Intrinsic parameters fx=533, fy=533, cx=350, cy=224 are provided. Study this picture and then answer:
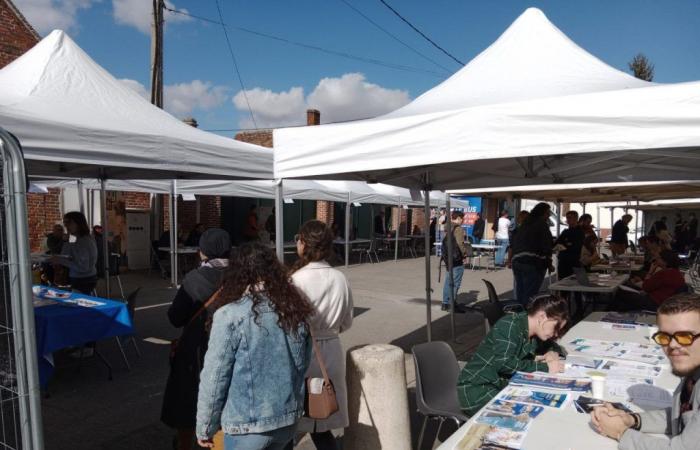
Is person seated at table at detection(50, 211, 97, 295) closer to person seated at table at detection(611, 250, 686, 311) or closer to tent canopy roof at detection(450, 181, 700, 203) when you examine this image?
tent canopy roof at detection(450, 181, 700, 203)

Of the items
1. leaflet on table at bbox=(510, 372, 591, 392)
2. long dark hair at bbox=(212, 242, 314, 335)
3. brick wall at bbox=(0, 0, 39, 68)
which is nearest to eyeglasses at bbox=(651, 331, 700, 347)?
leaflet on table at bbox=(510, 372, 591, 392)

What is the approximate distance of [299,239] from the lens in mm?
3219

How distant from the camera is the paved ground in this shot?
402 cm

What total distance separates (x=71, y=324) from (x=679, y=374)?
4402 mm

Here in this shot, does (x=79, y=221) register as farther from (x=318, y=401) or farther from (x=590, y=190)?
(x=590, y=190)

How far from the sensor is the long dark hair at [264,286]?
7.71 ft

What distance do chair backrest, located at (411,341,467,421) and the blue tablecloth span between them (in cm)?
287

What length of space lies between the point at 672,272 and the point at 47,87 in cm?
685

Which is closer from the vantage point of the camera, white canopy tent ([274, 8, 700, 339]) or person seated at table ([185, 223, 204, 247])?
white canopy tent ([274, 8, 700, 339])

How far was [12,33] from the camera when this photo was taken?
12477mm

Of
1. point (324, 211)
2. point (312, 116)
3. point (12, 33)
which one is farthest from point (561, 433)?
point (312, 116)

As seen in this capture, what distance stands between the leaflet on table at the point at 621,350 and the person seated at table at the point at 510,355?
0.53 m

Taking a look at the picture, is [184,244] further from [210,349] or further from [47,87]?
[210,349]

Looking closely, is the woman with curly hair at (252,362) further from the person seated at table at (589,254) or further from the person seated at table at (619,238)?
the person seated at table at (619,238)
